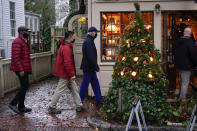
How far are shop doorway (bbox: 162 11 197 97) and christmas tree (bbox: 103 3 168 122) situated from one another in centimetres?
263

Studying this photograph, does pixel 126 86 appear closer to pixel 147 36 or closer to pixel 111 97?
pixel 111 97

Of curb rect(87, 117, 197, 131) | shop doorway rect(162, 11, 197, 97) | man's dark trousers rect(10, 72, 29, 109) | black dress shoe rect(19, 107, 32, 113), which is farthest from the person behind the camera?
shop doorway rect(162, 11, 197, 97)

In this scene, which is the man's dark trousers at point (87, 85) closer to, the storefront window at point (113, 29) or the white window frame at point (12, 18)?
the storefront window at point (113, 29)

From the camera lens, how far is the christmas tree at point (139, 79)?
22.4ft

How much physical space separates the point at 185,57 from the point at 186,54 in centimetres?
9

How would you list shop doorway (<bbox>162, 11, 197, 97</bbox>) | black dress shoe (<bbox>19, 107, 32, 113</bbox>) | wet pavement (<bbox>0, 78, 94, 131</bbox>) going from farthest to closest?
shop doorway (<bbox>162, 11, 197, 97</bbox>)
black dress shoe (<bbox>19, 107, 32, 113</bbox>)
wet pavement (<bbox>0, 78, 94, 131</bbox>)

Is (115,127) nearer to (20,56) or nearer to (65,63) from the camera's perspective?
(65,63)

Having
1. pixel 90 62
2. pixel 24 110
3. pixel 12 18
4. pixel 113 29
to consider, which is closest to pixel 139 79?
pixel 90 62

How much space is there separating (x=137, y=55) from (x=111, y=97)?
110 cm

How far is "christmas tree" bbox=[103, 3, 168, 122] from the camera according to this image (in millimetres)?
6812

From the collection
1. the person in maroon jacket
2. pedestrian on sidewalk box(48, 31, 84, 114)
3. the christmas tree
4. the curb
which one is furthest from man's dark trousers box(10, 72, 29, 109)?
the christmas tree

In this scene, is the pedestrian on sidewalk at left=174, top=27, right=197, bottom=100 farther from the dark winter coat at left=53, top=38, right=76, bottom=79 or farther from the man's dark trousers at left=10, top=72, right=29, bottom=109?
the man's dark trousers at left=10, top=72, right=29, bottom=109

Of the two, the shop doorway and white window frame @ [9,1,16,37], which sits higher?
white window frame @ [9,1,16,37]

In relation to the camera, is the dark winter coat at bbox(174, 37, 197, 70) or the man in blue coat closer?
the dark winter coat at bbox(174, 37, 197, 70)
